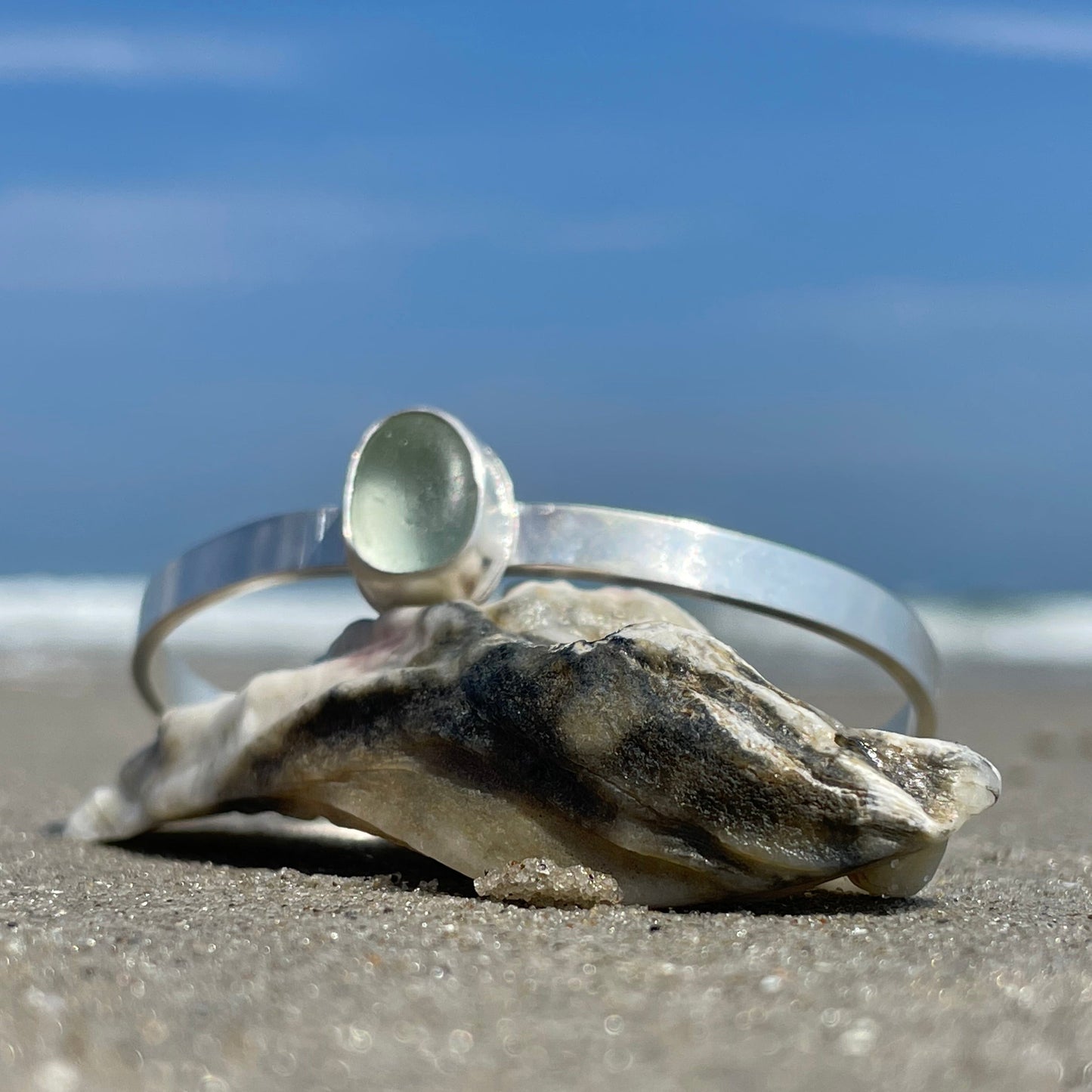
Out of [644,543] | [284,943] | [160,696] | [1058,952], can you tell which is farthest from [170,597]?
[1058,952]

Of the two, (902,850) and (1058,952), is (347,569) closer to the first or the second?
(902,850)

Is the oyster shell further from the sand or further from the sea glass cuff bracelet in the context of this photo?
the sea glass cuff bracelet

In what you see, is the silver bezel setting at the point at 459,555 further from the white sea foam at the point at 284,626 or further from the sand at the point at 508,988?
the white sea foam at the point at 284,626

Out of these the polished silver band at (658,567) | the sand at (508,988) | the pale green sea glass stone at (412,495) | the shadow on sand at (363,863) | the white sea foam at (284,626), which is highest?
the pale green sea glass stone at (412,495)

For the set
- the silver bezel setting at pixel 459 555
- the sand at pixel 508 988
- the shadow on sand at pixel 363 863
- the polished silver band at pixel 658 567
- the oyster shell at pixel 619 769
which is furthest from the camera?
the polished silver band at pixel 658 567

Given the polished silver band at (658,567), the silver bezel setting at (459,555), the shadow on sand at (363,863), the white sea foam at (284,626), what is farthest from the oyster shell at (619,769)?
the white sea foam at (284,626)

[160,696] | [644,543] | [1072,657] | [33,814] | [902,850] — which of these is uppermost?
[644,543]

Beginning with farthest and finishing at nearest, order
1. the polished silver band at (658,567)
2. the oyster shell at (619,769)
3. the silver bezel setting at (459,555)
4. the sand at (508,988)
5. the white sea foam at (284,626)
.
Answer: the white sea foam at (284,626) < the polished silver band at (658,567) < the silver bezel setting at (459,555) < the oyster shell at (619,769) < the sand at (508,988)
